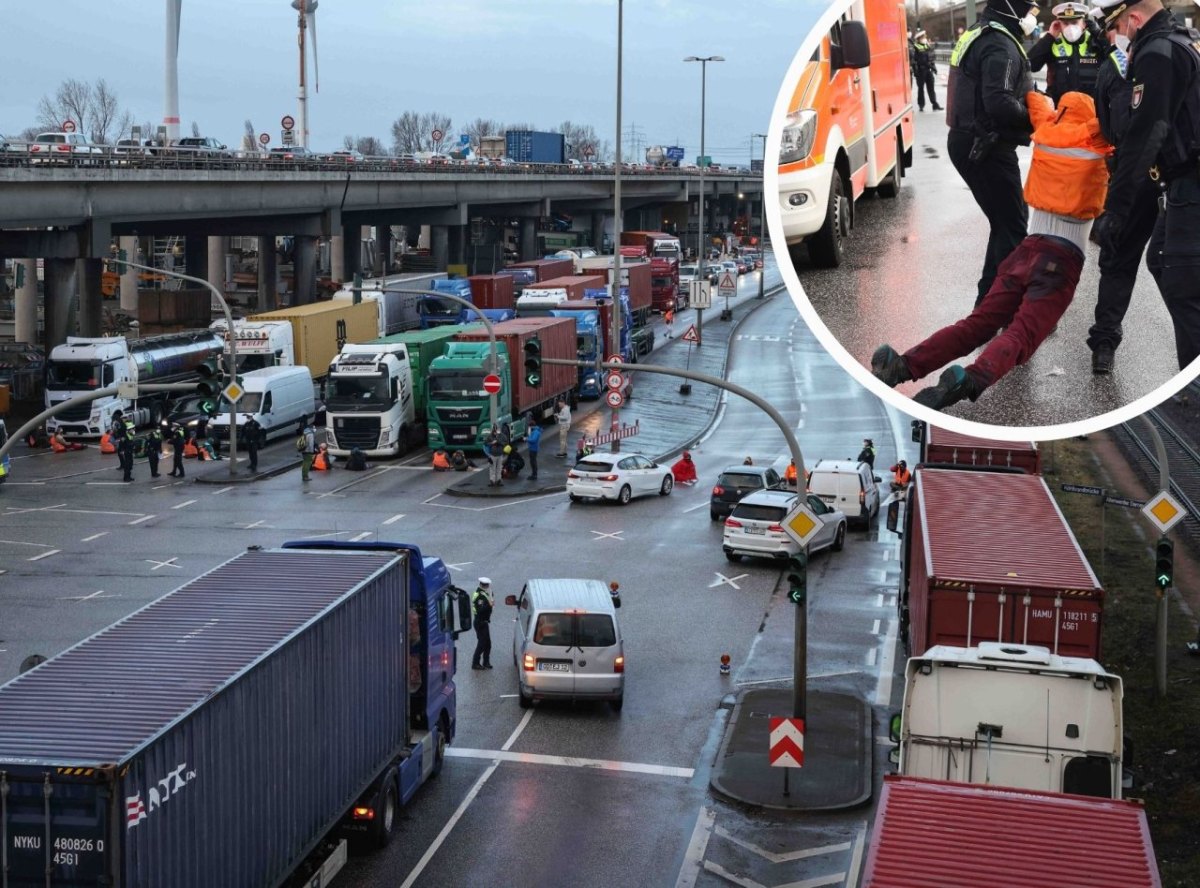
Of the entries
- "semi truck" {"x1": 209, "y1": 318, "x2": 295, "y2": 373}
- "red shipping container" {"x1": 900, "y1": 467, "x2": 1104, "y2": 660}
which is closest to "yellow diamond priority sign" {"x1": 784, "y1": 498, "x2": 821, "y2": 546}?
"red shipping container" {"x1": 900, "y1": 467, "x2": 1104, "y2": 660}

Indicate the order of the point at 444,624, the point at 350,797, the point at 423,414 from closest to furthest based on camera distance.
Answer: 1. the point at 350,797
2. the point at 444,624
3. the point at 423,414

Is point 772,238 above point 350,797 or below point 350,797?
above

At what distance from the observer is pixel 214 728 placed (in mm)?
13867

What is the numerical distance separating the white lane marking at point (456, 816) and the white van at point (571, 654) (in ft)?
2.23

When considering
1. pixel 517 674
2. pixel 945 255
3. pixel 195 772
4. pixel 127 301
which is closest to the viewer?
pixel 945 255

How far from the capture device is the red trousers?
482 cm

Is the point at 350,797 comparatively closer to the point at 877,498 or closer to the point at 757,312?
the point at 877,498

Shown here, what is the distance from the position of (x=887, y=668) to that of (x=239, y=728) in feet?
48.9

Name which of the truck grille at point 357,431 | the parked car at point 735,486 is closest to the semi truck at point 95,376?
the truck grille at point 357,431

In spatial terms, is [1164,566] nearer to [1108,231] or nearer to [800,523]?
[800,523]

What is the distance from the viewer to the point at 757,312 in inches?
3903

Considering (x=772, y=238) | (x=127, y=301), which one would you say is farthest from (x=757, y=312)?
(x=772, y=238)

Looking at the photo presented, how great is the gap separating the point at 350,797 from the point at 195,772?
440cm

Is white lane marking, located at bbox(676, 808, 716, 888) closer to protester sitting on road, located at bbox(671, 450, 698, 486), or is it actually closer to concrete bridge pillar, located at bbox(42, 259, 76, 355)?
protester sitting on road, located at bbox(671, 450, 698, 486)
